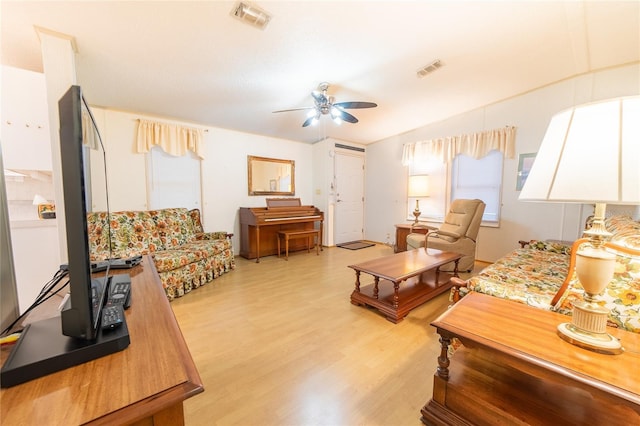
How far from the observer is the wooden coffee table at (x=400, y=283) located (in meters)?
2.24

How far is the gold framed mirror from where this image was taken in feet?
14.8

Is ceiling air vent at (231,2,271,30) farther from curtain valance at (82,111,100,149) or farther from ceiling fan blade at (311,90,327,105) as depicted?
curtain valance at (82,111,100,149)

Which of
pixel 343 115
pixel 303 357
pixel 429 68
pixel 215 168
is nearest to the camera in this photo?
pixel 303 357

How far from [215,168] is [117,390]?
3978mm

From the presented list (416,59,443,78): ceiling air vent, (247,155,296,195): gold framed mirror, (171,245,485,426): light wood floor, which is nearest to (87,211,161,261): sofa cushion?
(171,245,485,426): light wood floor

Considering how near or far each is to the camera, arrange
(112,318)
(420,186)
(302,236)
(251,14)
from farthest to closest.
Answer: (302,236) < (420,186) < (251,14) < (112,318)

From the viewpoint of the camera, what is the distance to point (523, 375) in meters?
1.16

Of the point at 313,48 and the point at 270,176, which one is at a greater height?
the point at 313,48

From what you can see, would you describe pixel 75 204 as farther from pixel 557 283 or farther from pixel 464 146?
pixel 464 146

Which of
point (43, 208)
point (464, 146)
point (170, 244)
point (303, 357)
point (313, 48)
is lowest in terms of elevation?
point (303, 357)

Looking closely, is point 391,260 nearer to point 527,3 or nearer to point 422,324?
point 422,324

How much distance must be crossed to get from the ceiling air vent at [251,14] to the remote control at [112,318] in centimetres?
212

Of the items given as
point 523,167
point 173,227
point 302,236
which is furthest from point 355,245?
point 173,227

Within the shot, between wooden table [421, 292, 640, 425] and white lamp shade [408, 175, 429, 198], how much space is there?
10.4 ft
